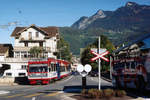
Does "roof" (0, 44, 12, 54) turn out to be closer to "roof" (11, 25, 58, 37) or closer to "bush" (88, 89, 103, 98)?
"roof" (11, 25, 58, 37)

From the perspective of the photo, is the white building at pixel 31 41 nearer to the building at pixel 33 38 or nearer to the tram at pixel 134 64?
the building at pixel 33 38

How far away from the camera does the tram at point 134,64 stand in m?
15.1

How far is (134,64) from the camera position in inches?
671

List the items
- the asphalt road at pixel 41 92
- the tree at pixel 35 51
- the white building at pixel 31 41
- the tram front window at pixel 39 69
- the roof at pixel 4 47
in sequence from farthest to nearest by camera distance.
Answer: the white building at pixel 31 41
the roof at pixel 4 47
the tree at pixel 35 51
the tram front window at pixel 39 69
the asphalt road at pixel 41 92

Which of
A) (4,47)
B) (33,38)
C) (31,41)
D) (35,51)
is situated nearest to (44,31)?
(33,38)

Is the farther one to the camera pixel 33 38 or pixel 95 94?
pixel 33 38

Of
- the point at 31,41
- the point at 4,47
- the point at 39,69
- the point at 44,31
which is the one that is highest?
the point at 44,31

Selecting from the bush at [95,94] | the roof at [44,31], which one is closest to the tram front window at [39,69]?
the bush at [95,94]

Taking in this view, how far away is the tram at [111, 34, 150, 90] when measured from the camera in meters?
15.1

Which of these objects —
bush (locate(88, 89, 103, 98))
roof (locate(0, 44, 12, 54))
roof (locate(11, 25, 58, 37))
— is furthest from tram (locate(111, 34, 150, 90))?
roof (locate(11, 25, 58, 37))

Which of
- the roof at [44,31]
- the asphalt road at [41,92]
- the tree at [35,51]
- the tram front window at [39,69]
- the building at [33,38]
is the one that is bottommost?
the asphalt road at [41,92]

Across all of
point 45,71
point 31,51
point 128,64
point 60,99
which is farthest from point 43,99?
point 31,51

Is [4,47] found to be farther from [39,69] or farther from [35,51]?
[39,69]

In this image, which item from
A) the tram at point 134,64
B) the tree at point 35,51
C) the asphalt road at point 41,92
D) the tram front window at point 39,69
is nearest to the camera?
the tram at point 134,64
